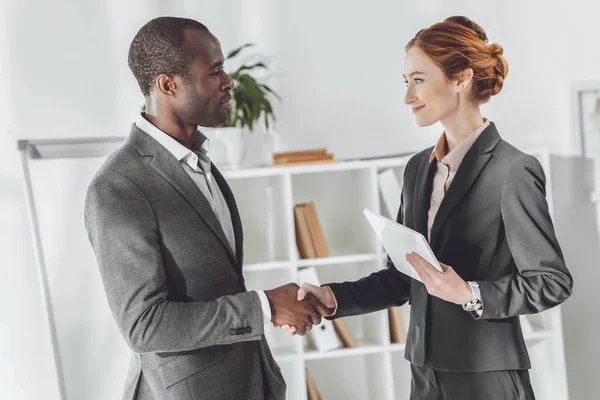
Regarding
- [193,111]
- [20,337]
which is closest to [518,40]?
[193,111]

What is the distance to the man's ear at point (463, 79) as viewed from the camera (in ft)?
5.82

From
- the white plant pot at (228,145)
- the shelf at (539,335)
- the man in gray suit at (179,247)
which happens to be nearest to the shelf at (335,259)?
the white plant pot at (228,145)

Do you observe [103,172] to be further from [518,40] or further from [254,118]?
[518,40]

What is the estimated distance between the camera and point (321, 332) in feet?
9.55

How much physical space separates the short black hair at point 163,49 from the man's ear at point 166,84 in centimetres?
1

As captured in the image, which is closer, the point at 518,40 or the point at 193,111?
the point at 193,111

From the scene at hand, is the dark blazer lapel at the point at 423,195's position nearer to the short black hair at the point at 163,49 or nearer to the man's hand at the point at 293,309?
the man's hand at the point at 293,309

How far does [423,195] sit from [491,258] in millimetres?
241

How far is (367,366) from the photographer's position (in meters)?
3.26

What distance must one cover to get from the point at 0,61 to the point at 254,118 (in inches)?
43.7

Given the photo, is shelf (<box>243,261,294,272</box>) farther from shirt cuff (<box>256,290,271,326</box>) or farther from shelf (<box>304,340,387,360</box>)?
shirt cuff (<box>256,290,271,326</box>)

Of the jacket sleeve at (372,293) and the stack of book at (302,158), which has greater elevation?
the stack of book at (302,158)

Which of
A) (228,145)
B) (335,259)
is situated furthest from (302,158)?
(335,259)

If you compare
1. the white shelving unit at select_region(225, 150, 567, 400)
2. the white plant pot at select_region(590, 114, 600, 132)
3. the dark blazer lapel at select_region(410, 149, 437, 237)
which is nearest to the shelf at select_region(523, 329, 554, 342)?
the white shelving unit at select_region(225, 150, 567, 400)
